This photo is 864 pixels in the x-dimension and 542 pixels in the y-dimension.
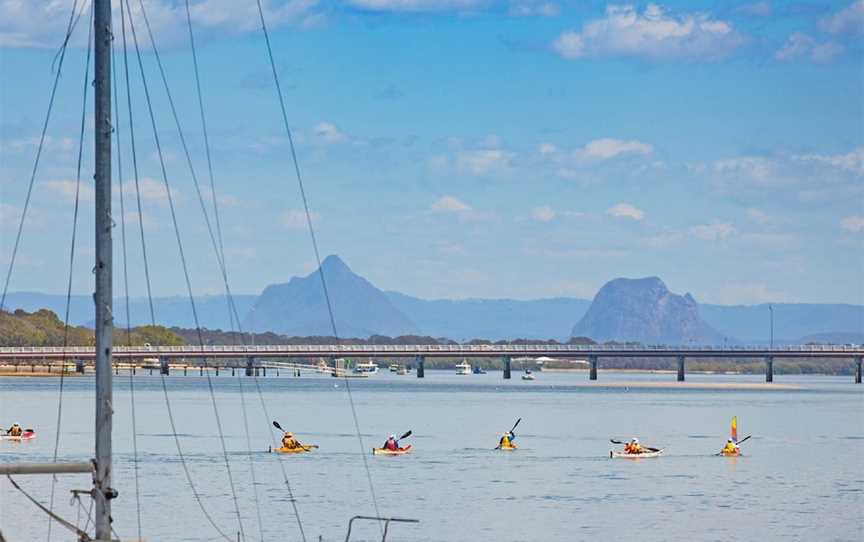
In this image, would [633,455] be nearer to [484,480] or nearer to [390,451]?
[390,451]

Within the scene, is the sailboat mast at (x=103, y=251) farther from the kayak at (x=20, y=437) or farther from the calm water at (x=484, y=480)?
the kayak at (x=20, y=437)

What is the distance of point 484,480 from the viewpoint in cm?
8212

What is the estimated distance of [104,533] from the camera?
2661 cm

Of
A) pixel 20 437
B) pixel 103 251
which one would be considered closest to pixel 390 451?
pixel 20 437

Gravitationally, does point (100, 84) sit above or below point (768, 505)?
above

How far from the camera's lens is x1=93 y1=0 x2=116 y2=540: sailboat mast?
26.6 metres

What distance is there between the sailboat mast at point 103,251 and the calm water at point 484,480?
28.7m

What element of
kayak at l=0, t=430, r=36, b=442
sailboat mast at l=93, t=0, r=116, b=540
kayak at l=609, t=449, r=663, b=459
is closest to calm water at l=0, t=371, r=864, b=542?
kayak at l=609, t=449, r=663, b=459

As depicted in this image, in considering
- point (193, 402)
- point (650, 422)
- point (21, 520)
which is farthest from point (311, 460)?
point (193, 402)

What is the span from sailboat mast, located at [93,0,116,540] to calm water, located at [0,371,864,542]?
94.0 feet

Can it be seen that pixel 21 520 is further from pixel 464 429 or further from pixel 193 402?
pixel 193 402

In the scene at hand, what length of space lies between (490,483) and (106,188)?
55464mm

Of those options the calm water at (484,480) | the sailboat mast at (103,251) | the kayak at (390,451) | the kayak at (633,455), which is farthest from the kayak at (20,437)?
the sailboat mast at (103,251)

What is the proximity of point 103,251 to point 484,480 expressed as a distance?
56.8 meters
